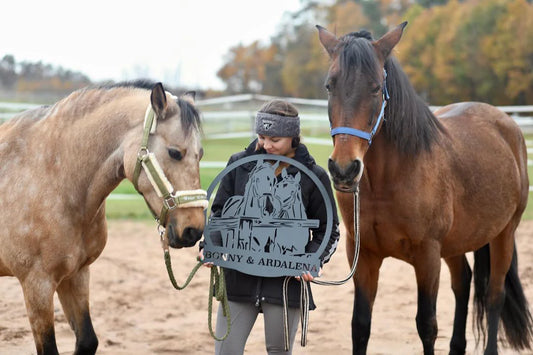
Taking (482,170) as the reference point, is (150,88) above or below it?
above

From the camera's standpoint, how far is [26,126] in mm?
3316

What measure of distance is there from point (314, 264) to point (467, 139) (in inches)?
71.1

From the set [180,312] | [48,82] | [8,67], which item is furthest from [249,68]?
[180,312]

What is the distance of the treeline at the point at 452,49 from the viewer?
3547 cm

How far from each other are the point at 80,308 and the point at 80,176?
2.57ft

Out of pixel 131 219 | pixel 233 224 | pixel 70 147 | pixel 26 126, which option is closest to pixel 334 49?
pixel 233 224

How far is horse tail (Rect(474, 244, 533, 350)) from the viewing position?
4309mm

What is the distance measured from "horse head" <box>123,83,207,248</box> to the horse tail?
2668 millimetres

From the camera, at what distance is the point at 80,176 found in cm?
307

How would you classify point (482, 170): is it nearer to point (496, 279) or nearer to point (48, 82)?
point (496, 279)

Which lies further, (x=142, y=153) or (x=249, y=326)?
(x=249, y=326)

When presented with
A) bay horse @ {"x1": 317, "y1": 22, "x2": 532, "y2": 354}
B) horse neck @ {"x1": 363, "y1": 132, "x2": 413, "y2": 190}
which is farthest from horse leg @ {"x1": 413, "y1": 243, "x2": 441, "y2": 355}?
horse neck @ {"x1": 363, "y1": 132, "x2": 413, "y2": 190}

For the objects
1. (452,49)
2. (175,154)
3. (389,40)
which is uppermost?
(452,49)

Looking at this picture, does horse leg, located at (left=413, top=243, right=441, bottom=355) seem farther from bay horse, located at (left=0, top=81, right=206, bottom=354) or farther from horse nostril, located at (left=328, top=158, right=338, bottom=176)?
bay horse, located at (left=0, top=81, right=206, bottom=354)
